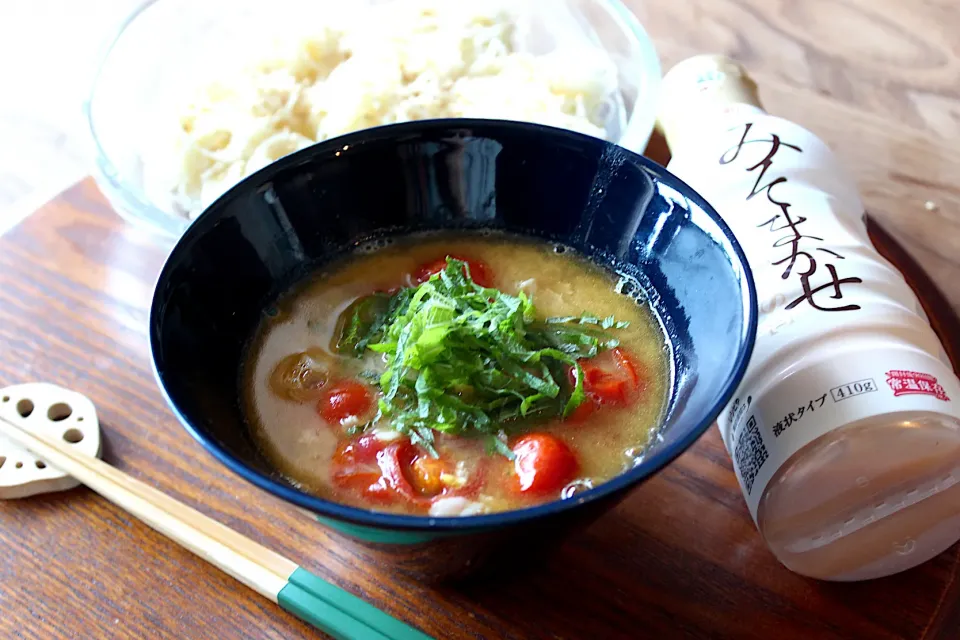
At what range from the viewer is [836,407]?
93cm

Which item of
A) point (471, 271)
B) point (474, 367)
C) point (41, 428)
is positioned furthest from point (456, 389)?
point (41, 428)

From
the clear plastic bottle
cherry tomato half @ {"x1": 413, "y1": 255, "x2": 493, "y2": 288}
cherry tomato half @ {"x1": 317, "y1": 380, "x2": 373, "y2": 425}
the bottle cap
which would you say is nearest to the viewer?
the clear plastic bottle

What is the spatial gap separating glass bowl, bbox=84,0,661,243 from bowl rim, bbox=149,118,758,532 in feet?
1.49

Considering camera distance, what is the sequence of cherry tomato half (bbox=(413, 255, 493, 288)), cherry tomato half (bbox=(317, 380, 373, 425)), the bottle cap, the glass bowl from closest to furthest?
cherry tomato half (bbox=(317, 380, 373, 425)) < cherry tomato half (bbox=(413, 255, 493, 288)) < the bottle cap < the glass bowl

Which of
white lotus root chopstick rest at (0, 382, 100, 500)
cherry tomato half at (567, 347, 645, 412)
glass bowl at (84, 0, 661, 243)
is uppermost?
cherry tomato half at (567, 347, 645, 412)

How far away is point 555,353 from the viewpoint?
1048 millimetres

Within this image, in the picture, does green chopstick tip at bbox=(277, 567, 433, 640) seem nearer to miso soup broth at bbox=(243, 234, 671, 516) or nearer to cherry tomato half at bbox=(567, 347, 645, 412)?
miso soup broth at bbox=(243, 234, 671, 516)

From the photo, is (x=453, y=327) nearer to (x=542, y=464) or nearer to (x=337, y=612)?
(x=542, y=464)

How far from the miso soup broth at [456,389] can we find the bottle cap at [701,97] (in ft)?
1.31

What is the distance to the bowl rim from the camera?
0.74m

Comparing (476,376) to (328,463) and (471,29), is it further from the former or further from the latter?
(471,29)

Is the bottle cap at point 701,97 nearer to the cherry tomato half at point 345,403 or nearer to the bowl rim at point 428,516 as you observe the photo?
the bowl rim at point 428,516

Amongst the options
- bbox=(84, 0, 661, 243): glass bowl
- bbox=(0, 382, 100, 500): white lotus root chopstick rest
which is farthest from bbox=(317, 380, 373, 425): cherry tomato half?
bbox=(84, 0, 661, 243): glass bowl

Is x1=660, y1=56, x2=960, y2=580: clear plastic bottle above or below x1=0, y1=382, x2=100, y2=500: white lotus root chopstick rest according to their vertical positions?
above
